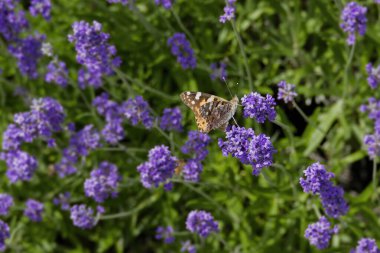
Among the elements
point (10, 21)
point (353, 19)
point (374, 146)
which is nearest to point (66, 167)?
point (10, 21)

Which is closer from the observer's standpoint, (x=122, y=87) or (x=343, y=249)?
(x=343, y=249)

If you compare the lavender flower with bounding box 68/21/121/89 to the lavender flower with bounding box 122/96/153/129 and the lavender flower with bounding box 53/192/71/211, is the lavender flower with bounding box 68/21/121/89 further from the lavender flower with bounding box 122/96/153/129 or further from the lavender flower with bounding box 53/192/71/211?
the lavender flower with bounding box 53/192/71/211

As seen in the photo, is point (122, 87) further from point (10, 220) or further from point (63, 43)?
point (10, 220)

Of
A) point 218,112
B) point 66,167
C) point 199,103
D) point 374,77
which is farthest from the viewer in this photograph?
point 66,167

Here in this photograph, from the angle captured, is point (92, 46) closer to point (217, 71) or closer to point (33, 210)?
point (217, 71)

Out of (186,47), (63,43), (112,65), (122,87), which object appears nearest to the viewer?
(112,65)

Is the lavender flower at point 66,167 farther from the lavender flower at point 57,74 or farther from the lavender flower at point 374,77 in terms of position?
the lavender flower at point 374,77

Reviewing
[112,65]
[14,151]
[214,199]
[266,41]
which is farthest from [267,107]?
[266,41]
